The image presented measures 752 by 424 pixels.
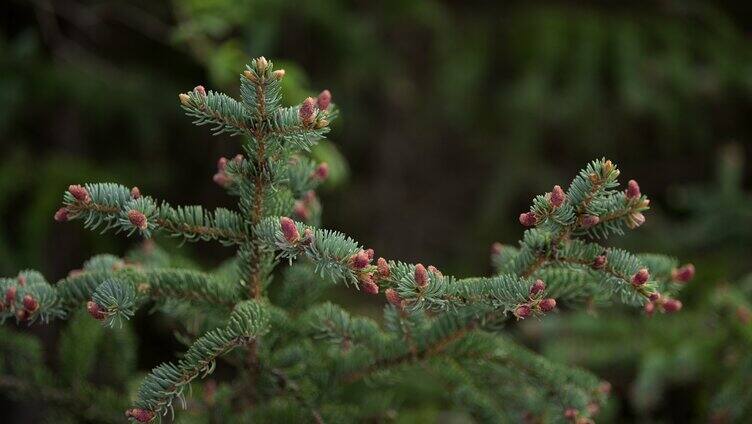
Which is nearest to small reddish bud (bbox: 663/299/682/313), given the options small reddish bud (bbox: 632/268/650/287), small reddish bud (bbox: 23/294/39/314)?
small reddish bud (bbox: 632/268/650/287)

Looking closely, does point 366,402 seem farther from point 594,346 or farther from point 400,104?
point 400,104

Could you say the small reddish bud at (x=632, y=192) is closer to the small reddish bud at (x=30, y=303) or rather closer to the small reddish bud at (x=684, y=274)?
the small reddish bud at (x=684, y=274)

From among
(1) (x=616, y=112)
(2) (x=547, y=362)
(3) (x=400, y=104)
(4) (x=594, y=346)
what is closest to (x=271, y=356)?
(2) (x=547, y=362)

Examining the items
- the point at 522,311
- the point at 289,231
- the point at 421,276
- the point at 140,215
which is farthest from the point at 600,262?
the point at 140,215

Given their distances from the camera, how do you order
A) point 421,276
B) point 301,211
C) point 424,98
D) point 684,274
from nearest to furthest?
1. point 421,276
2. point 684,274
3. point 301,211
4. point 424,98

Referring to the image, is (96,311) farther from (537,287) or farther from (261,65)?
(537,287)

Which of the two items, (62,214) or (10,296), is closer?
(62,214)

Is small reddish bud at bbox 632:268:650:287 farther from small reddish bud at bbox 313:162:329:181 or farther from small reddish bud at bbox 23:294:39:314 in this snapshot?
small reddish bud at bbox 23:294:39:314
